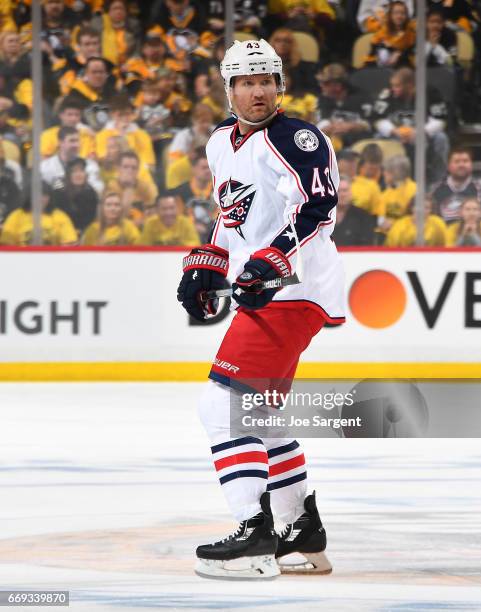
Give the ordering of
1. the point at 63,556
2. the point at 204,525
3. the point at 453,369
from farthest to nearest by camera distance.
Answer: the point at 453,369 < the point at 204,525 < the point at 63,556

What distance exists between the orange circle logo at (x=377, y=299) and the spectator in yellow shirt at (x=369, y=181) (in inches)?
20.4

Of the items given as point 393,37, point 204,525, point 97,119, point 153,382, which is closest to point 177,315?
point 153,382

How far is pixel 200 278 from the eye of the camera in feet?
10.6

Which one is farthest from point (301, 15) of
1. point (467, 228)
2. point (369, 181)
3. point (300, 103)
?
point (467, 228)

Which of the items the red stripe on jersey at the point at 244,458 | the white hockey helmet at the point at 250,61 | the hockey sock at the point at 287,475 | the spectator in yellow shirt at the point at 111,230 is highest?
the white hockey helmet at the point at 250,61

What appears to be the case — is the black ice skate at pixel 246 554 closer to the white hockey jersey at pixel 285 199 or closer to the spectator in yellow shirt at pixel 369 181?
the white hockey jersey at pixel 285 199

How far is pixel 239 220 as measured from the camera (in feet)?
10.4

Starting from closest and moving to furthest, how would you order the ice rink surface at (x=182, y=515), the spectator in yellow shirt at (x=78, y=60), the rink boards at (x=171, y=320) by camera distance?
the ice rink surface at (x=182, y=515) < the rink boards at (x=171, y=320) < the spectator in yellow shirt at (x=78, y=60)

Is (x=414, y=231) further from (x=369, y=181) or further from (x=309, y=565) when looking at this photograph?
(x=309, y=565)

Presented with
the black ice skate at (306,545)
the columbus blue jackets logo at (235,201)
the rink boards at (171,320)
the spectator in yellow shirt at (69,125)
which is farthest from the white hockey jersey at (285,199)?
the spectator in yellow shirt at (69,125)

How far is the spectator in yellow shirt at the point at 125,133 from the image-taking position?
732 centimetres

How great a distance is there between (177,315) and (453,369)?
140cm

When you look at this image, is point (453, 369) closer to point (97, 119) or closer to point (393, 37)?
point (393, 37)

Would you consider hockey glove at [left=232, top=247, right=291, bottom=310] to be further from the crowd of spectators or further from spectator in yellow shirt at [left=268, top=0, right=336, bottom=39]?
spectator in yellow shirt at [left=268, top=0, right=336, bottom=39]
